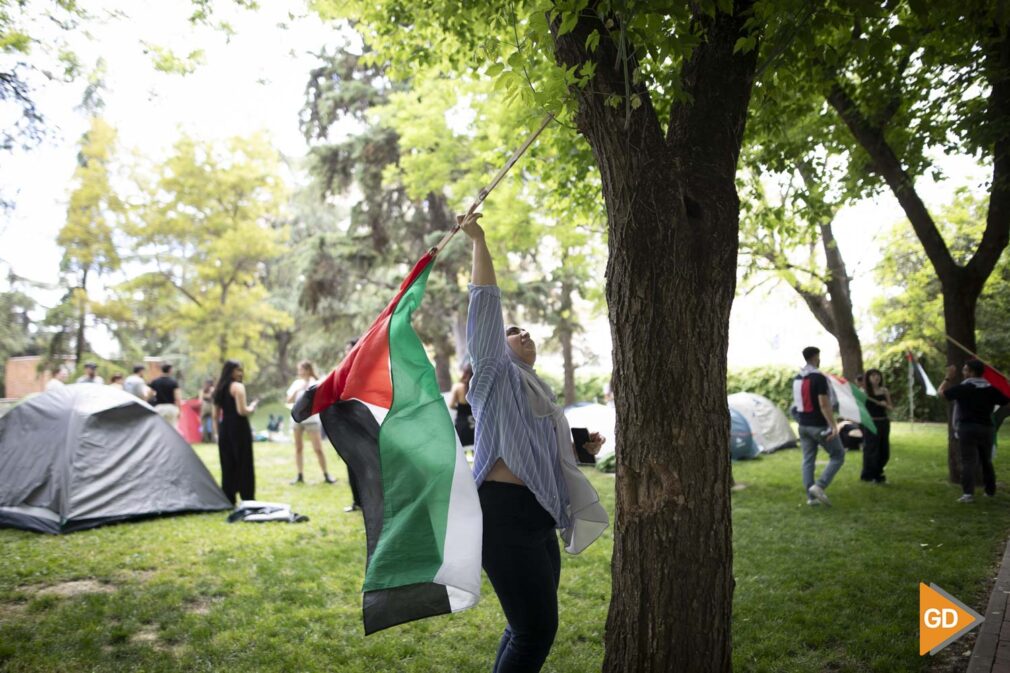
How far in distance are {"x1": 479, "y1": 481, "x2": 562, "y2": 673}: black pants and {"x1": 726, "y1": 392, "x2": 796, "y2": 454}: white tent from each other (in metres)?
13.4

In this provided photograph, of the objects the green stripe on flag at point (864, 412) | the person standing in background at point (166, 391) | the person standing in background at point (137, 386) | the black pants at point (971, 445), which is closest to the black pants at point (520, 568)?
the black pants at point (971, 445)

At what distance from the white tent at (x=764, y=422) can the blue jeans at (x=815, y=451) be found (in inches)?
240

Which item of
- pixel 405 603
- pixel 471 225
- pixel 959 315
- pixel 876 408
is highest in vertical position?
pixel 959 315

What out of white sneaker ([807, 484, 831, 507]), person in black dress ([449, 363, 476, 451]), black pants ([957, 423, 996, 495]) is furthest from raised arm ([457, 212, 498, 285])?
black pants ([957, 423, 996, 495])

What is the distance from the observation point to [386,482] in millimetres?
3340

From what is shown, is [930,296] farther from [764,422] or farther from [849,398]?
[849,398]

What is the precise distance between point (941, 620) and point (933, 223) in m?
6.96

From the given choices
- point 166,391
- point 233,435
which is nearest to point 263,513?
point 233,435

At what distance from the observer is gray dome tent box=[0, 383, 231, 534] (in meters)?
8.35

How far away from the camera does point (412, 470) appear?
10.9ft

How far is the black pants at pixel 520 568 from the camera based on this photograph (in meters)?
3.15

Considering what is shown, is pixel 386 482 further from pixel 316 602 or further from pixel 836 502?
pixel 836 502

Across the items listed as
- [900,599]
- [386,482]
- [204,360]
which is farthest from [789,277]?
[204,360]

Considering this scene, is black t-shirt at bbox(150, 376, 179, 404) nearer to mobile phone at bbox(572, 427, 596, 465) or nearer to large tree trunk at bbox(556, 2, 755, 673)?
mobile phone at bbox(572, 427, 596, 465)
